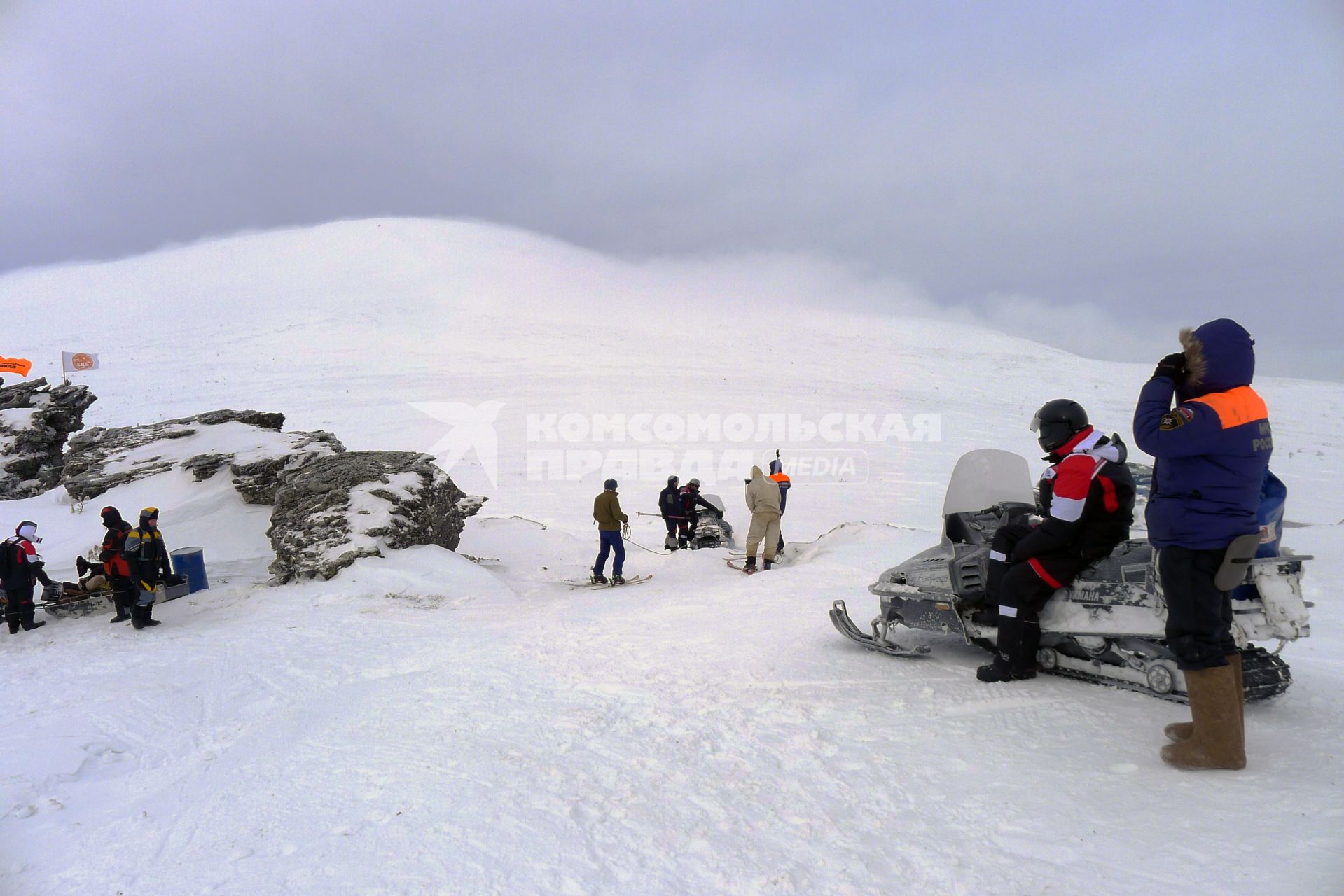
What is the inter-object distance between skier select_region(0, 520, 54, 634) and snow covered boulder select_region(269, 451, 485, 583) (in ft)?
7.87

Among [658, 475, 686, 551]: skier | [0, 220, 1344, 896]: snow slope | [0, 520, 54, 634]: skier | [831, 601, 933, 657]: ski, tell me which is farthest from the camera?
[658, 475, 686, 551]: skier

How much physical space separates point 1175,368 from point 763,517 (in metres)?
7.74

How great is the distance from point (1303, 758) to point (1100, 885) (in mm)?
1622

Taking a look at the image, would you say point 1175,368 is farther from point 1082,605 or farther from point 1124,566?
point 1082,605

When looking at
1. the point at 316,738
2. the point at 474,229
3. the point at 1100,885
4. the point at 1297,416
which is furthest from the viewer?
the point at 474,229

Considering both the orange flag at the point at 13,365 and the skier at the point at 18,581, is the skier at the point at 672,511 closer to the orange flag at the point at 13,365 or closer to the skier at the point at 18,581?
the skier at the point at 18,581

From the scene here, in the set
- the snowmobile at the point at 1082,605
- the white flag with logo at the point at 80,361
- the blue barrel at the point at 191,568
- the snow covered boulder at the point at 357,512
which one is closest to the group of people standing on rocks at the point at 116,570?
the blue barrel at the point at 191,568

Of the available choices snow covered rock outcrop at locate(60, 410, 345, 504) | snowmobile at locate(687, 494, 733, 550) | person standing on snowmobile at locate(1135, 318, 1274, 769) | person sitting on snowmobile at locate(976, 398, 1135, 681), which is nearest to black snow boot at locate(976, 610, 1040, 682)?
person sitting on snowmobile at locate(976, 398, 1135, 681)

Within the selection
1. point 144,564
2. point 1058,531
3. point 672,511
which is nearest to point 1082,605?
point 1058,531

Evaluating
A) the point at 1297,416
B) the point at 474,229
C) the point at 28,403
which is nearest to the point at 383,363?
the point at 28,403

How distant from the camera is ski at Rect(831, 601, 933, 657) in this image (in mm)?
5059

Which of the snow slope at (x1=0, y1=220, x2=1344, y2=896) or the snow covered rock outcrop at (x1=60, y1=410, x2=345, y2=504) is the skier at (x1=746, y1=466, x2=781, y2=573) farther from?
the snow covered rock outcrop at (x1=60, y1=410, x2=345, y2=504)

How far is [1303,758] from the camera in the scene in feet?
10.8

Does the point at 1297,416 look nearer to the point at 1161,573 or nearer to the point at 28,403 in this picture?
the point at 1161,573
